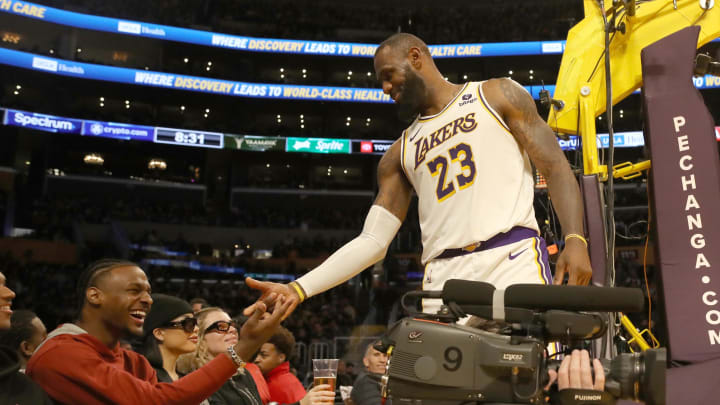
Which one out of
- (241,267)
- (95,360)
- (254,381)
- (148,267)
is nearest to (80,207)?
(148,267)

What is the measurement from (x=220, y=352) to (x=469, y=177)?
2600mm

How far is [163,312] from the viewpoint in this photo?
415 centimetres

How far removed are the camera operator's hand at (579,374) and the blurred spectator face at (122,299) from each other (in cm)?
215

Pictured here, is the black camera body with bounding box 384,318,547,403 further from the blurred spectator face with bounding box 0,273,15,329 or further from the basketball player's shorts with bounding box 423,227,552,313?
the blurred spectator face with bounding box 0,273,15,329

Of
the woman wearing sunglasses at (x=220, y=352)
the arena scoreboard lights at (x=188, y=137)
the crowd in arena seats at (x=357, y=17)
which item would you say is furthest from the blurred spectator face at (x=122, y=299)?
the crowd in arena seats at (x=357, y=17)

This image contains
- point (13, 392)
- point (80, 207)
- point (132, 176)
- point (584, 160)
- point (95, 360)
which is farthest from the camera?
point (132, 176)

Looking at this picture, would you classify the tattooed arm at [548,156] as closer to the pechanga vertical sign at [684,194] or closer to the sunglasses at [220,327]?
the pechanga vertical sign at [684,194]

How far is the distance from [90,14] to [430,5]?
44.7 feet

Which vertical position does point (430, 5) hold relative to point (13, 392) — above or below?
above

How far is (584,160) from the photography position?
17.1 feet

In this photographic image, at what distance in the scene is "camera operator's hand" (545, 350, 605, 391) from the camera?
1442 mm

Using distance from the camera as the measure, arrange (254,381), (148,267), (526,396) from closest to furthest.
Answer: (526,396), (254,381), (148,267)

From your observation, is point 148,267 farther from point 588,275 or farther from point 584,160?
point 588,275

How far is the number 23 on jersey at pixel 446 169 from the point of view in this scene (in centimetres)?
266
